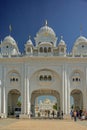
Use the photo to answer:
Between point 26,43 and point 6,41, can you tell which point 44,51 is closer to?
point 26,43

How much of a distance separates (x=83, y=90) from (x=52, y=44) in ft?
34.1

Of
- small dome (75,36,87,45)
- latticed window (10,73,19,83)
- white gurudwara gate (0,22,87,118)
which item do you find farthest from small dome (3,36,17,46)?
small dome (75,36,87,45)

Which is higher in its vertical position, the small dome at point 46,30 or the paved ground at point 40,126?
the small dome at point 46,30

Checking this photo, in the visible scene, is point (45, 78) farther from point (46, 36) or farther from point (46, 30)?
point (46, 30)

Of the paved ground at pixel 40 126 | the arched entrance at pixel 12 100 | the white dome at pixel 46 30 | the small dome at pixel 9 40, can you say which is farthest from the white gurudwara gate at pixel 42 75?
the paved ground at pixel 40 126

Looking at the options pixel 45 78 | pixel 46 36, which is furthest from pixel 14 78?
pixel 46 36

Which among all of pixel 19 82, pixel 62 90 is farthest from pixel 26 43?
pixel 62 90

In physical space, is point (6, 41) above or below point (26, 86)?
above

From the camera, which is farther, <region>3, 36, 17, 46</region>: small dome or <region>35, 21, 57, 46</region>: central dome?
<region>3, 36, 17, 46</region>: small dome

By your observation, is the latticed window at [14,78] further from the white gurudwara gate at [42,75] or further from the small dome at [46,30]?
the small dome at [46,30]

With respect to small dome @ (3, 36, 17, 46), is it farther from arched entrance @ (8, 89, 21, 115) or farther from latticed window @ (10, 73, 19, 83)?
arched entrance @ (8, 89, 21, 115)

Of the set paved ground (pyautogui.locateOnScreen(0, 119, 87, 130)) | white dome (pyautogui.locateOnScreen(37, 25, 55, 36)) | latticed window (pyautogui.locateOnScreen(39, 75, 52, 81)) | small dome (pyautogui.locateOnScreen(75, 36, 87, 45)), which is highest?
white dome (pyautogui.locateOnScreen(37, 25, 55, 36))

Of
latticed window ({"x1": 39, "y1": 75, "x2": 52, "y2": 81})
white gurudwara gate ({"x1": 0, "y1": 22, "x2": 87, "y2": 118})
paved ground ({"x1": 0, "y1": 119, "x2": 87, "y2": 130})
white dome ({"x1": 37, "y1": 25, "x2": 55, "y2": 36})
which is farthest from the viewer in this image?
white dome ({"x1": 37, "y1": 25, "x2": 55, "y2": 36})

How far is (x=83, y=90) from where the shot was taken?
50344mm
